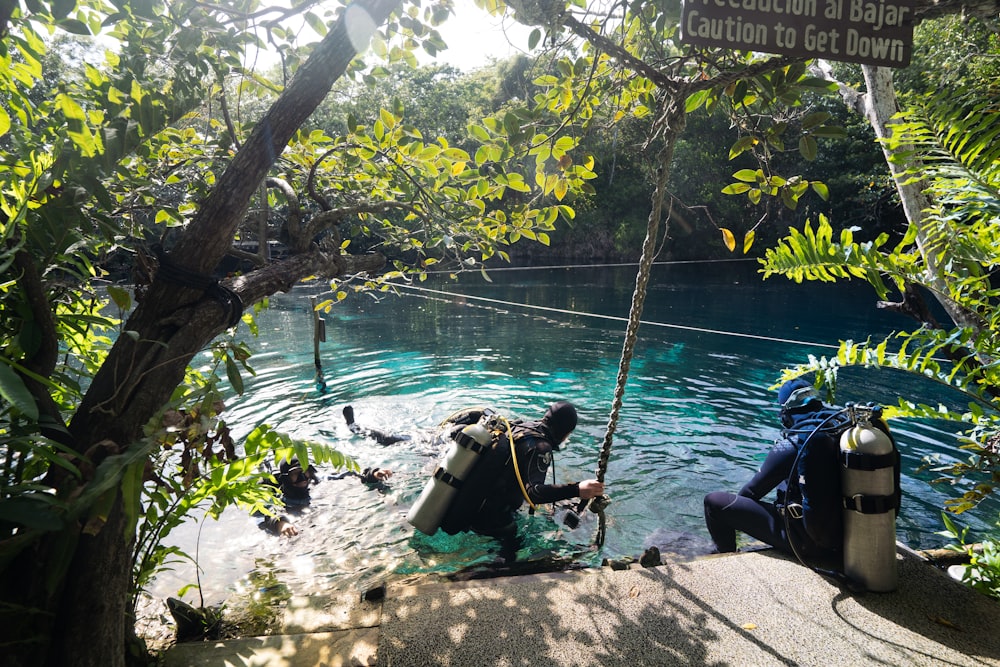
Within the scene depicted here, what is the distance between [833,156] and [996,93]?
26.6 metres

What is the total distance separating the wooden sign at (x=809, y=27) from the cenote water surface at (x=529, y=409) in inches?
144

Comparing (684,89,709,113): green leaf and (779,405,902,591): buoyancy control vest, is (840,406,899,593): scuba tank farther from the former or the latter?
(684,89,709,113): green leaf

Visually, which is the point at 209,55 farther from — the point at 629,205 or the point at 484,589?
the point at 629,205

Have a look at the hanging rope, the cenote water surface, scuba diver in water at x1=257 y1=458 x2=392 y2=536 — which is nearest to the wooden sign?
the hanging rope

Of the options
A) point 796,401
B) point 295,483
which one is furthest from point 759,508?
point 295,483

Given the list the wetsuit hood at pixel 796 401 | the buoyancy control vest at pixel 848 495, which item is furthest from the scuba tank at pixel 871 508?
the wetsuit hood at pixel 796 401

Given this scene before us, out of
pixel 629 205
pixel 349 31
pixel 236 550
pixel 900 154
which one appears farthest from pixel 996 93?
pixel 629 205

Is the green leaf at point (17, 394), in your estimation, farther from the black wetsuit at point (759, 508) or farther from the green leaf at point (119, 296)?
the black wetsuit at point (759, 508)

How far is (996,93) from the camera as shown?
8.68 feet

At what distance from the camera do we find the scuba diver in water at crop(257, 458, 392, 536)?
490 centimetres

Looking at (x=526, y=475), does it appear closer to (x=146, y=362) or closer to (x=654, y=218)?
(x=654, y=218)

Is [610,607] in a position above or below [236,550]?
above

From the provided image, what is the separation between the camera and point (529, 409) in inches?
318

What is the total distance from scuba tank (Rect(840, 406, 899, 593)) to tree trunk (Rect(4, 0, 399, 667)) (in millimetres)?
3045
